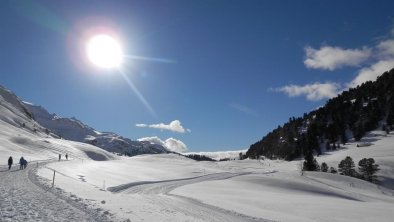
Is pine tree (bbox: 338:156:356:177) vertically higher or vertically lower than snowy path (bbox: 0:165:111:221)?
higher

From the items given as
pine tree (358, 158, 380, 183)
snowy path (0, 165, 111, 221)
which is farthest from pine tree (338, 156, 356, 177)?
snowy path (0, 165, 111, 221)

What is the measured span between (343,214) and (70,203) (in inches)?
914

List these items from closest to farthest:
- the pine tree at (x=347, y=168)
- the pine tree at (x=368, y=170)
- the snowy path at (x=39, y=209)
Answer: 1. the snowy path at (x=39, y=209)
2. the pine tree at (x=368, y=170)
3. the pine tree at (x=347, y=168)

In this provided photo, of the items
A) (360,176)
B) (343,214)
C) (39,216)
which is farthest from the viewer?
(360,176)

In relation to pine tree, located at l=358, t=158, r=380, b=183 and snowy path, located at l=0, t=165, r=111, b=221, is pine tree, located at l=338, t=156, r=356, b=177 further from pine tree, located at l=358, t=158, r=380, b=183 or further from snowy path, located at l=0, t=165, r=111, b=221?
snowy path, located at l=0, t=165, r=111, b=221

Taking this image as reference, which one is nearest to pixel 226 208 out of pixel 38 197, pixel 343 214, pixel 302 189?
pixel 343 214

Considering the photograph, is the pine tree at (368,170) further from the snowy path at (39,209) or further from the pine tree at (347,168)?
the snowy path at (39,209)

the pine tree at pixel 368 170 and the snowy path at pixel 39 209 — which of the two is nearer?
the snowy path at pixel 39 209

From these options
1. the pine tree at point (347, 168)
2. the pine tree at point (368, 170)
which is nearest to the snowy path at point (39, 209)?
the pine tree at point (347, 168)

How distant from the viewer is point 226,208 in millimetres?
29016

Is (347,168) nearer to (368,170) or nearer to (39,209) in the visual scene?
(368,170)

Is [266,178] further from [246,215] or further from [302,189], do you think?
[246,215]

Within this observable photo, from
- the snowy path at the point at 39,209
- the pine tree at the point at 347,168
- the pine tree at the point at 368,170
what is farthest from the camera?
the pine tree at the point at 347,168

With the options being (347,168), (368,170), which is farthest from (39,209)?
(368,170)
